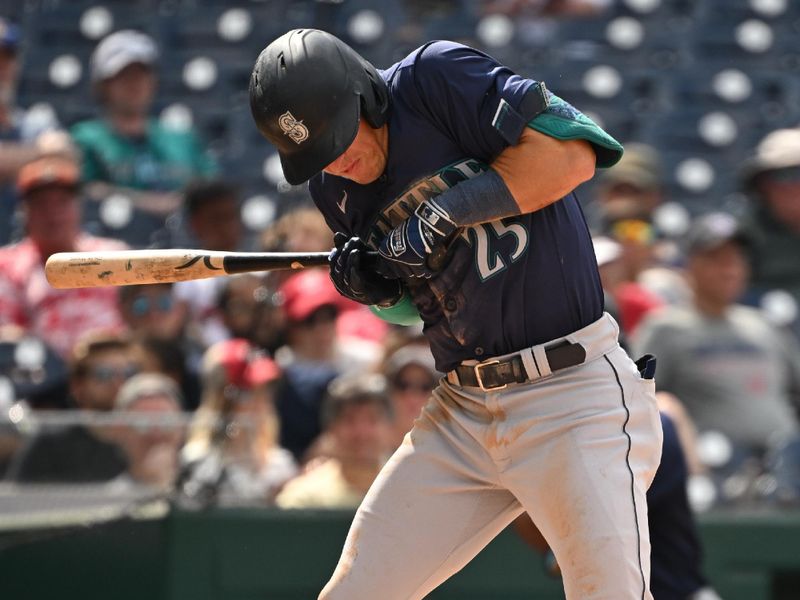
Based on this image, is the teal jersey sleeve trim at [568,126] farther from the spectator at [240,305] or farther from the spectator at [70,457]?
the spectator at [240,305]

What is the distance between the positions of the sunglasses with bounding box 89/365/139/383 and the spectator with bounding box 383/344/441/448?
998mm

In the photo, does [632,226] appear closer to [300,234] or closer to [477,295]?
[300,234]

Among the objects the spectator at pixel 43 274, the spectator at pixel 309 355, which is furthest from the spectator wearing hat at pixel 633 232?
the spectator at pixel 43 274

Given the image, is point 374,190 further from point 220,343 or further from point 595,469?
point 220,343

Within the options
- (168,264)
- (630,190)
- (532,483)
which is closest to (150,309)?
(630,190)

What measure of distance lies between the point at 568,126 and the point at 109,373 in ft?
9.81

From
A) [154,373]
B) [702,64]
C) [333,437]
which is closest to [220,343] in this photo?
[154,373]

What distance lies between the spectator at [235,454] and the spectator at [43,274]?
2.90 feet

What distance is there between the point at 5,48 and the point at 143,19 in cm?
114

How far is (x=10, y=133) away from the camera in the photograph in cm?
686

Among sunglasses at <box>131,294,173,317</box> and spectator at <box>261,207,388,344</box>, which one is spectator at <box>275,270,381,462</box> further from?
sunglasses at <box>131,294,173,317</box>

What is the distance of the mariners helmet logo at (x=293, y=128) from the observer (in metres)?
3.06

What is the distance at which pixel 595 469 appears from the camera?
3080 millimetres

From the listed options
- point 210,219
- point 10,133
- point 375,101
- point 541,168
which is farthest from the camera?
point 10,133
